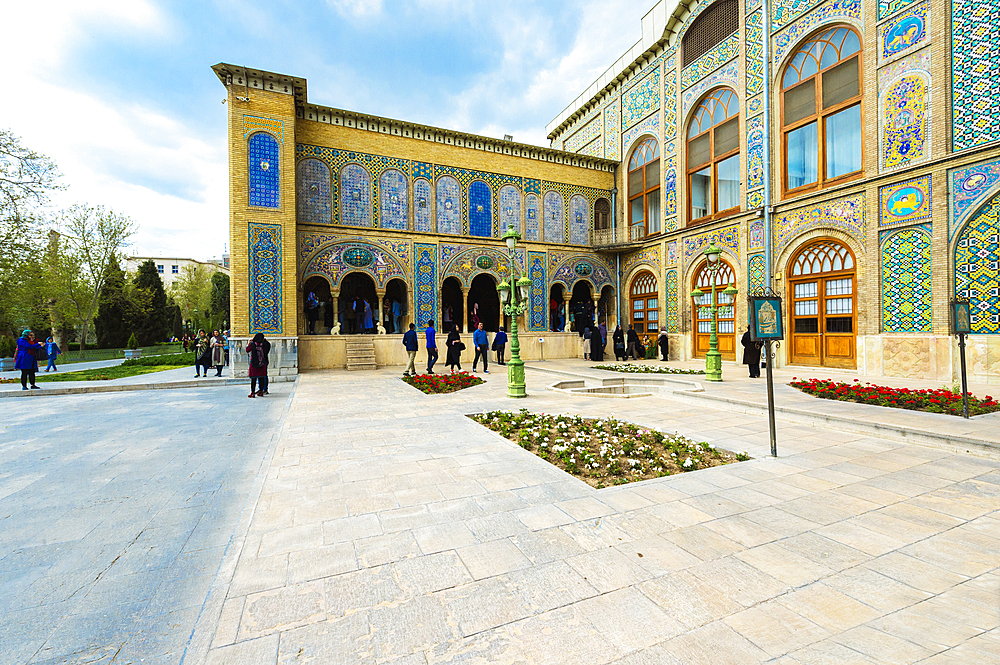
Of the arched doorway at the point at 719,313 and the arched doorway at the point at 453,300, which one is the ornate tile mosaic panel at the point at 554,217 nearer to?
the arched doorway at the point at 453,300

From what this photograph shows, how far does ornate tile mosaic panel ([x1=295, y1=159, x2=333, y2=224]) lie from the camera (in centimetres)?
1655

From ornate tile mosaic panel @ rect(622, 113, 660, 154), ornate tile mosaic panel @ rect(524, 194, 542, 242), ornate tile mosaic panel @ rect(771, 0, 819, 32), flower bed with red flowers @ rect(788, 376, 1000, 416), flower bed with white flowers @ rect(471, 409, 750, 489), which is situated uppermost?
ornate tile mosaic panel @ rect(771, 0, 819, 32)

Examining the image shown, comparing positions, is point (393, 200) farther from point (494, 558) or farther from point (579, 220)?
point (494, 558)

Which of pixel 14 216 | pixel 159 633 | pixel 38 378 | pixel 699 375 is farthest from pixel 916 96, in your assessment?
pixel 14 216

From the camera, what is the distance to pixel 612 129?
22.2m

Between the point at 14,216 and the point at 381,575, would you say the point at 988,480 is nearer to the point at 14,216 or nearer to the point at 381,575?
the point at 381,575

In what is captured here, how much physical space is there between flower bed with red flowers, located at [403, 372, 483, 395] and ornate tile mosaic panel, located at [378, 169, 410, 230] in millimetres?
8304

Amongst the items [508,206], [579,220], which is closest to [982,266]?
[579,220]

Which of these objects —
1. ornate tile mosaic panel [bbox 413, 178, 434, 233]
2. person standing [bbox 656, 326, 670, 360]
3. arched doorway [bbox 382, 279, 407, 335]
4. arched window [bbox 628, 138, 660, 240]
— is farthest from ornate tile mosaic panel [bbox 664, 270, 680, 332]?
arched doorway [bbox 382, 279, 407, 335]

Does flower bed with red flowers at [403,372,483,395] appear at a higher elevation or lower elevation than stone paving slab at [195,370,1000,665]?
higher

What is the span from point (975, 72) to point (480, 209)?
15.1 m

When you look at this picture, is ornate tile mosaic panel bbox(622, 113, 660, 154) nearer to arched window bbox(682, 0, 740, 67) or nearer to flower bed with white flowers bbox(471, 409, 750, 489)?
arched window bbox(682, 0, 740, 67)

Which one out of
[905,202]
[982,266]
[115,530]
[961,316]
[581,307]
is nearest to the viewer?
[115,530]

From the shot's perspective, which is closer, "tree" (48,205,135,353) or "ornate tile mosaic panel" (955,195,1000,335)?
"ornate tile mosaic panel" (955,195,1000,335)
